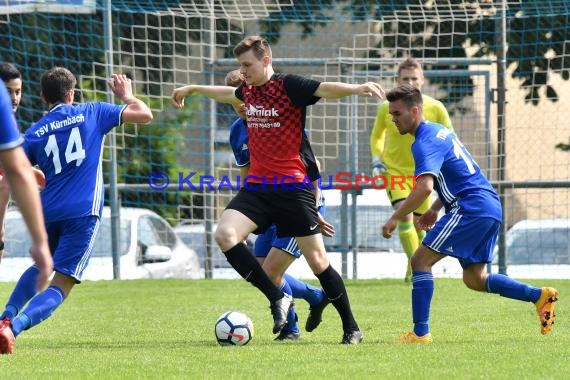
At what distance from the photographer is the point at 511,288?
7680 millimetres

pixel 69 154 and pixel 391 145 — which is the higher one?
pixel 69 154

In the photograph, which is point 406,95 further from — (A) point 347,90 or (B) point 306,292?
(B) point 306,292

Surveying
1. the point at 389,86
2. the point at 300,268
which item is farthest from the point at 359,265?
the point at 389,86

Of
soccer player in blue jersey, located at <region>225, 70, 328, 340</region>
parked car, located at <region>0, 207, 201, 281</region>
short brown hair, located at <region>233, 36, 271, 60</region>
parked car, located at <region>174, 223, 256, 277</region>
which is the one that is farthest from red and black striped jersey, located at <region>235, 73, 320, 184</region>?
parked car, located at <region>174, 223, 256, 277</region>

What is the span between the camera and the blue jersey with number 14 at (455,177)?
746 centimetres

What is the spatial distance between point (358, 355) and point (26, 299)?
218 cm

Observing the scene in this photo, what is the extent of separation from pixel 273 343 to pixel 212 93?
1.71m

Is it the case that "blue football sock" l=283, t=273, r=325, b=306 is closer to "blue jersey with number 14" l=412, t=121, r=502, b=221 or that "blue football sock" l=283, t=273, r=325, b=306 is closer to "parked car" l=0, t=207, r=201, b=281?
"blue jersey with number 14" l=412, t=121, r=502, b=221

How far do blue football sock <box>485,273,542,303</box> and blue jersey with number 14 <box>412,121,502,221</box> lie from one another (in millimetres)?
394

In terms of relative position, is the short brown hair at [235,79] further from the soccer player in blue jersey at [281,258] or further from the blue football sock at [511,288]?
the blue football sock at [511,288]

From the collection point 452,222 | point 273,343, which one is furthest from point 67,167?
point 452,222

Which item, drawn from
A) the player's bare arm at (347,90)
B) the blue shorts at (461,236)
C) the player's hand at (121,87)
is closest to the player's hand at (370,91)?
the player's bare arm at (347,90)

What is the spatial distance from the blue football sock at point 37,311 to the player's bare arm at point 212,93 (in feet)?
4.99

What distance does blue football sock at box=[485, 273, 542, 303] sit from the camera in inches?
301
